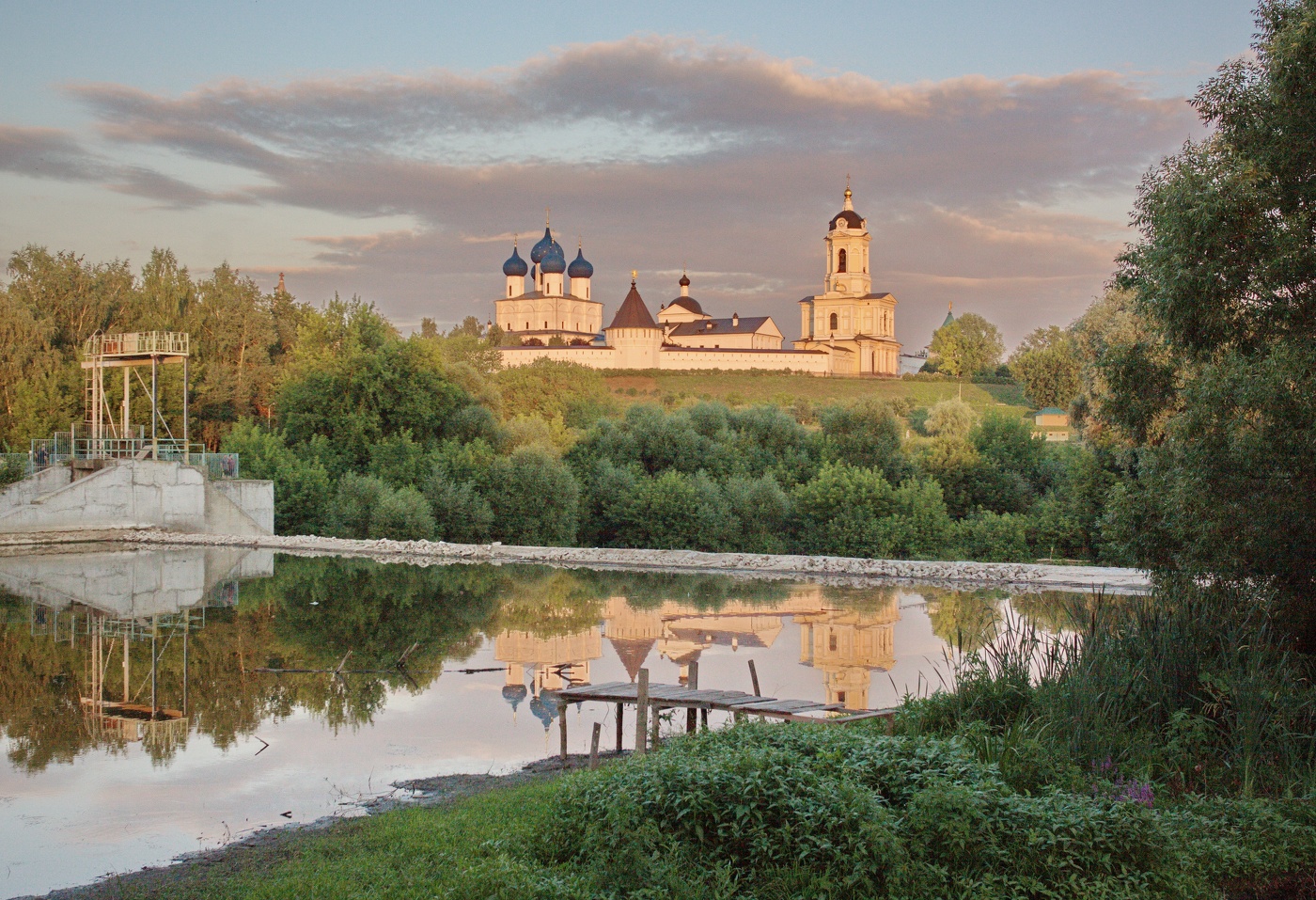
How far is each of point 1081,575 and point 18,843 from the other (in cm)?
1609

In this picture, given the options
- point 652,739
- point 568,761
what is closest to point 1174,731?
point 652,739

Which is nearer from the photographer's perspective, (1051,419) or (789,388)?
(1051,419)

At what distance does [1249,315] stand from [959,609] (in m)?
8.45

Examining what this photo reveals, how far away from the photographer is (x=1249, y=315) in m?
8.41

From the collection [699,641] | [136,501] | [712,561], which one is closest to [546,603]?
[699,641]

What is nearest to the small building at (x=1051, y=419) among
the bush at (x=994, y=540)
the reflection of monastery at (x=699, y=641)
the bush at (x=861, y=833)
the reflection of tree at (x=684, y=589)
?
the bush at (x=994, y=540)

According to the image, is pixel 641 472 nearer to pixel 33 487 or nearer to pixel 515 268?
pixel 33 487

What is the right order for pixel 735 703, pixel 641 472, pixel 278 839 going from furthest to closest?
pixel 641 472
pixel 735 703
pixel 278 839

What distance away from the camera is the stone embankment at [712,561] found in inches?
728

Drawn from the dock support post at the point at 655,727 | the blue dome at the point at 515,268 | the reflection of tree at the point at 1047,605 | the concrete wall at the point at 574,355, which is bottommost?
the reflection of tree at the point at 1047,605

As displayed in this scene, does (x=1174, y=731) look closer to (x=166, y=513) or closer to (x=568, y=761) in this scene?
(x=568, y=761)

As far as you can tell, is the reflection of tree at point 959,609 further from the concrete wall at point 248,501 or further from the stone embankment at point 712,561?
the concrete wall at point 248,501

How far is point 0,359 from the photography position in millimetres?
35938

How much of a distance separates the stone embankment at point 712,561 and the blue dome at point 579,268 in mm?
81476
